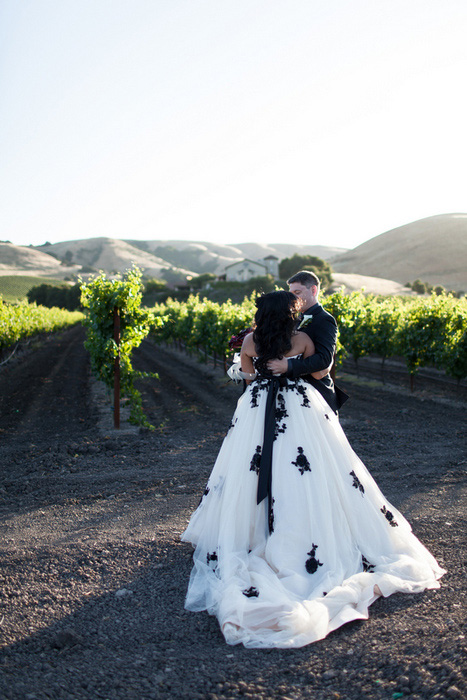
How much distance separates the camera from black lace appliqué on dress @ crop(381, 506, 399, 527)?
3.30 meters

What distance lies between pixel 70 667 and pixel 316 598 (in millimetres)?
1316

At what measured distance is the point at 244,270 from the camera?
81.6 m

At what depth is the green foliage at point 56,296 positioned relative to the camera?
72.4 m

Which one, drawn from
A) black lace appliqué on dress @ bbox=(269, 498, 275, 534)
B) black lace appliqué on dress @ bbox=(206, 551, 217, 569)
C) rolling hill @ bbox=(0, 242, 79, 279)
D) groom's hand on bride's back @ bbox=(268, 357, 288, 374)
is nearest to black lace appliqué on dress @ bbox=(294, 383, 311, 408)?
groom's hand on bride's back @ bbox=(268, 357, 288, 374)

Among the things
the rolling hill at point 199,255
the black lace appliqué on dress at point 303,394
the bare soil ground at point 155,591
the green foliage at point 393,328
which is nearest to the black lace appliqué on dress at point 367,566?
the bare soil ground at point 155,591

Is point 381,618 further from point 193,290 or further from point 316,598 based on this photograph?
point 193,290

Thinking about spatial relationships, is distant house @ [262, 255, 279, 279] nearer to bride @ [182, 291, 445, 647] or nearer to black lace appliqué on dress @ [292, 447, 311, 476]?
bride @ [182, 291, 445, 647]

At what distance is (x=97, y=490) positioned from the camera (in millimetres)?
5336

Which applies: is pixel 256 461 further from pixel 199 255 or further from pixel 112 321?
pixel 199 255

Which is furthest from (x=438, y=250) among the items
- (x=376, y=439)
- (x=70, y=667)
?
(x=70, y=667)

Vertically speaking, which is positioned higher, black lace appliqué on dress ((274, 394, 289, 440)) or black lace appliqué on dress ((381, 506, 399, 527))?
black lace appliqué on dress ((274, 394, 289, 440))

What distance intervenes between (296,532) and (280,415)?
74cm

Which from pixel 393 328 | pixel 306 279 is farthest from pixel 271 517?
pixel 393 328

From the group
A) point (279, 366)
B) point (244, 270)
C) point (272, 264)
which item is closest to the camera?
point (279, 366)
